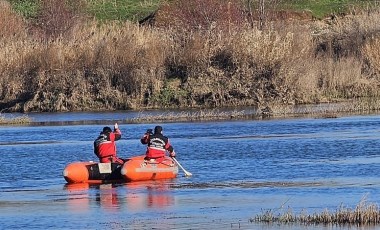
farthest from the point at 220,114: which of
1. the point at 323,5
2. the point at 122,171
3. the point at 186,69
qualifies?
the point at 323,5

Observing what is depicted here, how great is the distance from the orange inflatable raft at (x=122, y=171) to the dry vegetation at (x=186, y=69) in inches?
857

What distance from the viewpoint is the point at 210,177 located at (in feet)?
92.9

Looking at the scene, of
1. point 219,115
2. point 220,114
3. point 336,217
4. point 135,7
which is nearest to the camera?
point 336,217

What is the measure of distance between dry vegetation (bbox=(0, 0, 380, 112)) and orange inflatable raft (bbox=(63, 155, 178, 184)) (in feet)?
71.4

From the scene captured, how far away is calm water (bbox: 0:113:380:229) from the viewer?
71.7 ft

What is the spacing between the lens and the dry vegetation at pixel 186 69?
51531 mm

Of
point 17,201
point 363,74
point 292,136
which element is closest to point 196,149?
point 292,136

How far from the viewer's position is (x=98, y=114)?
51.3 metres

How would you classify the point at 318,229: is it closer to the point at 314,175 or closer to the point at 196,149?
the point at 314,175

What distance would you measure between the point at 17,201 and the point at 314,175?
7.19 m

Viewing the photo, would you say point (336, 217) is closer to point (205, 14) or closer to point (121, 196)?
point (121, 196)

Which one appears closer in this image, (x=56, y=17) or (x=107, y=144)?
(x=107, y=144)

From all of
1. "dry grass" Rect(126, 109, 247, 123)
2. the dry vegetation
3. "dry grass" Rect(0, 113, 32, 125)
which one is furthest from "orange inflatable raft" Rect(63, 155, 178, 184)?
the dry vegetation

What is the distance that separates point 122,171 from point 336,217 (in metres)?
9.14
